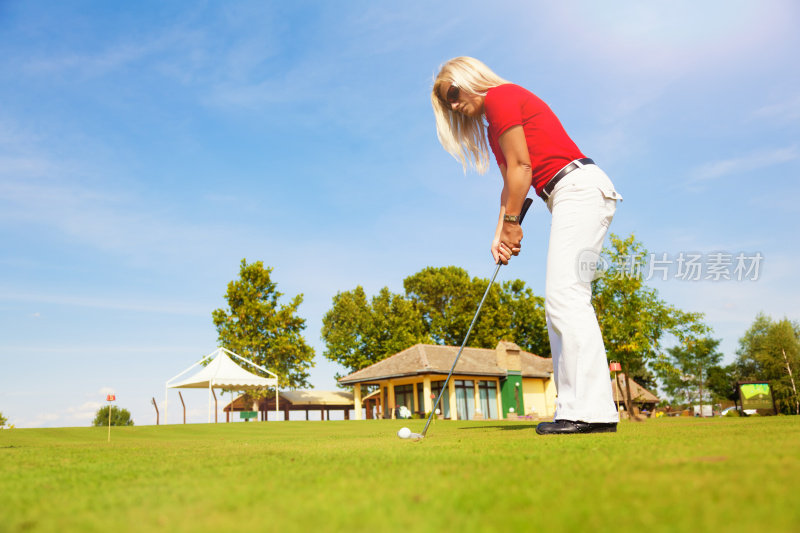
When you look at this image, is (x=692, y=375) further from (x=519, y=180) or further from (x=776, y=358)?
(x=519, y=180)

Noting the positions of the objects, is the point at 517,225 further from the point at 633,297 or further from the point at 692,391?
the point at 692,391

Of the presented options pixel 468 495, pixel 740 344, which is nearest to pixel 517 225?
pixel 468 495

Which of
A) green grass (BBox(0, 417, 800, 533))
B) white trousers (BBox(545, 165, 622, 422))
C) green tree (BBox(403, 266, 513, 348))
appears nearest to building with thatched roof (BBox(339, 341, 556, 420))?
green tree (BBox(403, 266, 513, 348))

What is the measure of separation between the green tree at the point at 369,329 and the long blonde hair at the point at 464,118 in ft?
121

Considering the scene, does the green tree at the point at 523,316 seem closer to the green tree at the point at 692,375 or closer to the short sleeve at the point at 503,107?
the green tree at the point at 692,375

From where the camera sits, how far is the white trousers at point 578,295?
151 inches

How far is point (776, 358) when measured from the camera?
3712 centimetres

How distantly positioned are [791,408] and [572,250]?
956 inches

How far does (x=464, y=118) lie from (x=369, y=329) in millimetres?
38762

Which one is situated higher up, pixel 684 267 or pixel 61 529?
pixel 684 267

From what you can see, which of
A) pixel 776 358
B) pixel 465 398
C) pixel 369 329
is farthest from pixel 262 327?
pixel 776 358

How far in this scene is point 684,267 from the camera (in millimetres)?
11609

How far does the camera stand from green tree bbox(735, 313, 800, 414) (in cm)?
2604

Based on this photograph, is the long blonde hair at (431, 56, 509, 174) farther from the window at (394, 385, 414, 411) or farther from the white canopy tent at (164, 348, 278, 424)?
the window at (394, 385, 414, 411)
